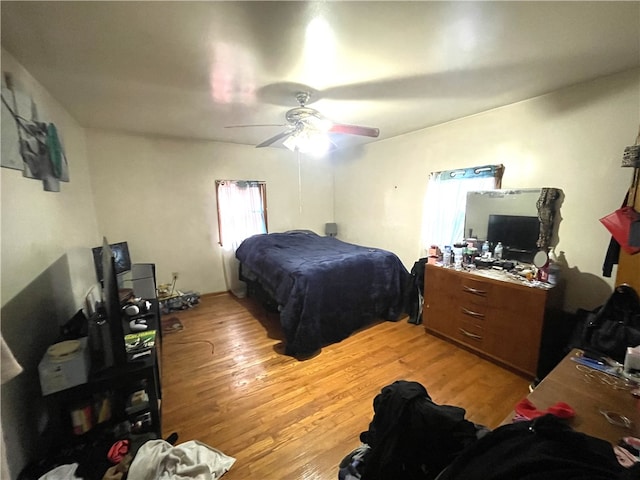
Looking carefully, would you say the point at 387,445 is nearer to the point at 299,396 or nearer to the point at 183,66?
the point at 299,396

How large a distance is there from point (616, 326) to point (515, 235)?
1.11 m

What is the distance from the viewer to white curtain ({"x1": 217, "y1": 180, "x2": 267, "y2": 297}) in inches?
158

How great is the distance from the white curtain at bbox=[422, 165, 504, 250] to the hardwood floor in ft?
3.77

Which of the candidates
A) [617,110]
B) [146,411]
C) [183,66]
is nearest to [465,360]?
[617,110]

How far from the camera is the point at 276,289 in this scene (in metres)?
2.76

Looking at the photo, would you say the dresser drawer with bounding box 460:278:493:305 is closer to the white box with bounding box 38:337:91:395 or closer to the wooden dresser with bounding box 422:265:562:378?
the wooden dresser with bounding box 422:265:562:378

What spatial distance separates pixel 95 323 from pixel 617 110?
12.5 feet

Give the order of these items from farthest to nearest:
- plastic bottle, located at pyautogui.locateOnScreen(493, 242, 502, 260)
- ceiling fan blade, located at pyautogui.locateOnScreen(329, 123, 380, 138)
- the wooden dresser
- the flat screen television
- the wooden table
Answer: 1. plastic bottle, located at pyautogui.locateOnScreen(493, 242, 502, 260)
2. the flat screen television
3. ceiling fan blade, located at pyautogui.locateOnScreen(329, 123, 380, 138)
4. the wooden dresser
5. the wooden table

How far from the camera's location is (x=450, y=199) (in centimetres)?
309

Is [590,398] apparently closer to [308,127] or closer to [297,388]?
[297,388]

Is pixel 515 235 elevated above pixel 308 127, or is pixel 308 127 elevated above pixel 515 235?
pixel 308 127

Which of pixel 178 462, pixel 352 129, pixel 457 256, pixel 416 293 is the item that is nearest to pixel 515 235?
pixel 457 256

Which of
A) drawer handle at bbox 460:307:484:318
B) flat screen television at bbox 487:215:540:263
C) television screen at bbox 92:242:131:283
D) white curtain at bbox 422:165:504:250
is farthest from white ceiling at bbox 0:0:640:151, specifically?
drawer handle at bbox 460:307:484:318

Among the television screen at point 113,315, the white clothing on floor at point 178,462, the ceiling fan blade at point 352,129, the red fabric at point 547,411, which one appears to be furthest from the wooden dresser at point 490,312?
the television screen at point 113,315
